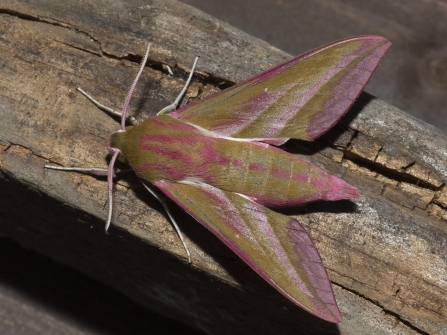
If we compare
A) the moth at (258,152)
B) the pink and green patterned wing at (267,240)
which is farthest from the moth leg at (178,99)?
the pink and green patterned wing at (267,240)

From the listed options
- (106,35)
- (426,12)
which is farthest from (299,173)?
(426,12)

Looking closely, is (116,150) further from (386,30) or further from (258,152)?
(386,30)

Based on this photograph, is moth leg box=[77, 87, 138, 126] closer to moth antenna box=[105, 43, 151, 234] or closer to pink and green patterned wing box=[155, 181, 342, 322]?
moth antenna box=[105, 43, 151, 234]

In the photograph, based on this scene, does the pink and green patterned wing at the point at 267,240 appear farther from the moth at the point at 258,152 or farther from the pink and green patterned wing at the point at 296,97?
the pink and green patterned wing at the point at 296,97

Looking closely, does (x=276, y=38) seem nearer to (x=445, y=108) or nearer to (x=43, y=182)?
(x=445, y=108)

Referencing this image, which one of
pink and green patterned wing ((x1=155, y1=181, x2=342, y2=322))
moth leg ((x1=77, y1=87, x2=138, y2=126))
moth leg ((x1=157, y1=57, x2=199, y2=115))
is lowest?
pink and green patterned wing ((x1=155, y1=181, x2=342, y2=322))

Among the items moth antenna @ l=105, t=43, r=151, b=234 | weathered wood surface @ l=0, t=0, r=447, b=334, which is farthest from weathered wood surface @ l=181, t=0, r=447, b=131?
moth antenna @ l=105, t=43, r=151, b=234
